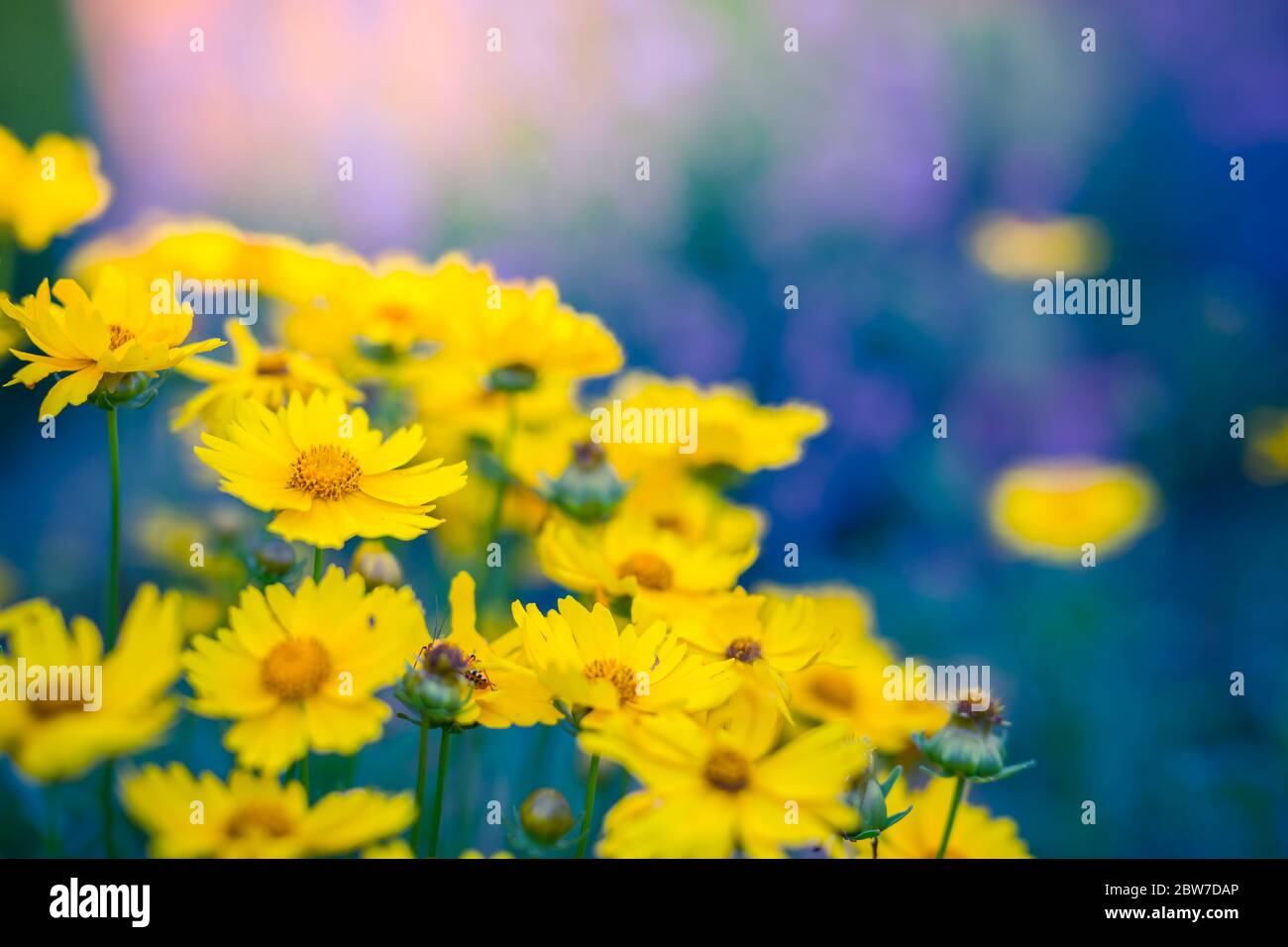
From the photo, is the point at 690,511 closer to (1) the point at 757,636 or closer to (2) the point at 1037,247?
(1) the point at 757,636

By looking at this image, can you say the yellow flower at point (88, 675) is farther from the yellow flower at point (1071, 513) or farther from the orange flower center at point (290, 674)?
the yellow flower at point (1071, 513)

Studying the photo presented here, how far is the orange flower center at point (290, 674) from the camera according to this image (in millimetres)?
418

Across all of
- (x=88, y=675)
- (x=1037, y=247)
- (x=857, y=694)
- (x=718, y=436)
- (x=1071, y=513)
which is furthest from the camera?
(x=1037, y=247)

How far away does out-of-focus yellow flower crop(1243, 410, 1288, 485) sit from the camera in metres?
1.36

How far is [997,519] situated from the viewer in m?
1.40

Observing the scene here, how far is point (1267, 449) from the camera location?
4.53ft

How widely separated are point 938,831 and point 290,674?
312 millimetres

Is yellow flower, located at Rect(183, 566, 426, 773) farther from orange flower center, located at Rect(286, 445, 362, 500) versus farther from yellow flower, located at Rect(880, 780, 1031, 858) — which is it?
yellow flower, located at Rect(880, 780, 1031, 858)

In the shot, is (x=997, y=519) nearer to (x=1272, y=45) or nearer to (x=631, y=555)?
(x=1272, y=45)

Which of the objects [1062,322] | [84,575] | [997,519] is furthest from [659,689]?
[1062,322]

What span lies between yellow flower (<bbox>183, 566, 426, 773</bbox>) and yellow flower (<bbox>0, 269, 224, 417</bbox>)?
0.11 metres

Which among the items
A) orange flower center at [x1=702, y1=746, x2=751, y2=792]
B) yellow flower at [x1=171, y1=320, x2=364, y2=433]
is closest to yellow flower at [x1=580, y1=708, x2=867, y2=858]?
orange flower center at [x1=702, y1=746, x2=751, y2=792]

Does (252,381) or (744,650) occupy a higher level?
(252,381)

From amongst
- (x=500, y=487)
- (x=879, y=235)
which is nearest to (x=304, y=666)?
(x=500, y=487)
